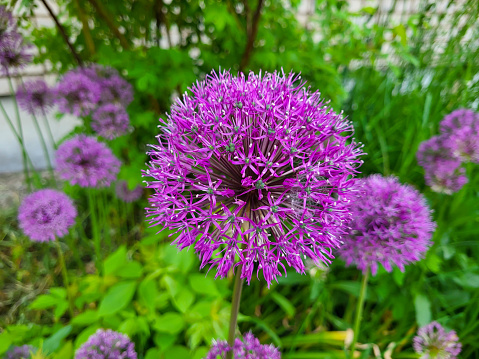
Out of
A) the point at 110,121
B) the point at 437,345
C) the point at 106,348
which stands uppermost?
the point at 110,121

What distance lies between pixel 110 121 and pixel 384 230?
1.27 meters

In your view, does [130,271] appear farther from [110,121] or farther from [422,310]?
[422,310]

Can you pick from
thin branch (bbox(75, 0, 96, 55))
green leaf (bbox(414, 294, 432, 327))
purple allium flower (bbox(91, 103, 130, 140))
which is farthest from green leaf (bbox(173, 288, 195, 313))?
thin branch (bbox(75, 0, 96, 55))

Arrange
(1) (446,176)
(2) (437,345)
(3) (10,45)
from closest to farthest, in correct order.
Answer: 1. (2) (437,345)
2. (3) (10,45)
3. (1) (446,176)

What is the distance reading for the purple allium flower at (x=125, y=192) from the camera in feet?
6.95

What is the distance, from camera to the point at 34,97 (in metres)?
1.65

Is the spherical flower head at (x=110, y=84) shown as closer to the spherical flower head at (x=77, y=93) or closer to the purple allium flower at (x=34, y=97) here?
the spherical flower head at (x=77, y=93)

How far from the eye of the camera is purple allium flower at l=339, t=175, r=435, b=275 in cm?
115

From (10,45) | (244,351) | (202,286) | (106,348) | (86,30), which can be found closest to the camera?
(244,351)

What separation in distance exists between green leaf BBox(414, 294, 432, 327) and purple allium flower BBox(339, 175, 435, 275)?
1.82 feet

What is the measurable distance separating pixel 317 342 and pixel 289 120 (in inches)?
54.5

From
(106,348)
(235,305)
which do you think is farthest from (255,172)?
(106,348)

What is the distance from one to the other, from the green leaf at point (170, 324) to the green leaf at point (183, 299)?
0.18 ft

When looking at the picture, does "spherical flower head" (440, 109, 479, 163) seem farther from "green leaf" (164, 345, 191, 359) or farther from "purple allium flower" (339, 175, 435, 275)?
"green leaf" (164, 345, 191, 359)
